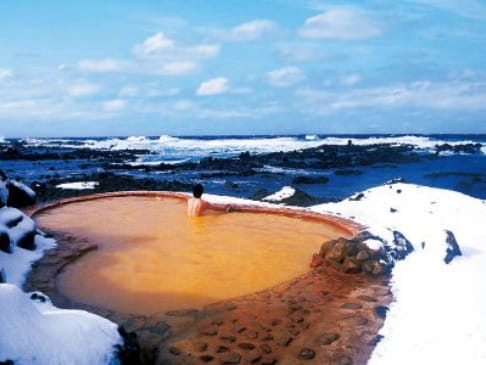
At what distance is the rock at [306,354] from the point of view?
3.98 metres

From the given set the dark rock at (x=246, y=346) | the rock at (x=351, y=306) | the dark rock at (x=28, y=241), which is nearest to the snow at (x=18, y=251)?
the dark rock at (x=28, y=241)

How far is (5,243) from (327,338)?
4.19 m

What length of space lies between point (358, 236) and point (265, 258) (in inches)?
53.3

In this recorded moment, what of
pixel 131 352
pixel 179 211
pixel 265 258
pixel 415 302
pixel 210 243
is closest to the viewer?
pixel 131 352

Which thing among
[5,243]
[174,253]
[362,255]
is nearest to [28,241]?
[5,243]

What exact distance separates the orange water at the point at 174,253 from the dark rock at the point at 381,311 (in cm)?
126

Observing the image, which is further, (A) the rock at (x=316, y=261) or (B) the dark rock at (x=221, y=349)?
(A) the rock at (x=316, y=261)

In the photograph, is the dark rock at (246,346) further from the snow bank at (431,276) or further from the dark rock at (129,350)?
the snow bank at (431,276)

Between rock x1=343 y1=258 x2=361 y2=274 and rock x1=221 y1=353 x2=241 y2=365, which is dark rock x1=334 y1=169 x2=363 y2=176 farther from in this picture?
rock x1=221 y1=353 x2=241 y2=365

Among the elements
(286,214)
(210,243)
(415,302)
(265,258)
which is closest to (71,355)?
(415,302)

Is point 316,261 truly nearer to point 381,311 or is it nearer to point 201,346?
point 381,311

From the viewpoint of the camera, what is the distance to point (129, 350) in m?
3.65

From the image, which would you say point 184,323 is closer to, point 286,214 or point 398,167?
point 286,214

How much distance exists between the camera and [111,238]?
780cm
